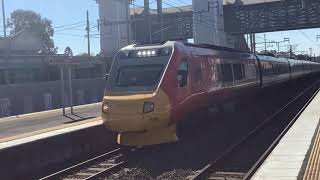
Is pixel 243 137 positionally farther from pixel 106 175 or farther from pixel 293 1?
pixel 293 1

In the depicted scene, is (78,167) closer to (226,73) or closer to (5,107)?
(226,73)

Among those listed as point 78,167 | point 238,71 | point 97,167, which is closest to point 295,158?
point 97,167

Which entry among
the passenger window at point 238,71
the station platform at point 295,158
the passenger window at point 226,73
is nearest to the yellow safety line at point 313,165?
the station platform at point 295,158

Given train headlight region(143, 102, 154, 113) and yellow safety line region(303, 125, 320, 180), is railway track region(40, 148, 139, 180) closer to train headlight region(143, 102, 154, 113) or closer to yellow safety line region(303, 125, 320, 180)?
train headlight region(143, 102, 154, 113)

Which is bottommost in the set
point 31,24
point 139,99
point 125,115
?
point 125,115

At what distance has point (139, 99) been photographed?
43.5 ft

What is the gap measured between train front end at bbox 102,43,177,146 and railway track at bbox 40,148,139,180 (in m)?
0.53

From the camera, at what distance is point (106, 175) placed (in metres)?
11.8

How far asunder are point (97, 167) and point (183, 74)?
350cm

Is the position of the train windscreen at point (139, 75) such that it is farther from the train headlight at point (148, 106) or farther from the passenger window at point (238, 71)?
the passenger window at point (238, 71)

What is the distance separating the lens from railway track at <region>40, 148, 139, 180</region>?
11.7 m

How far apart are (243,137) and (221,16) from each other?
194ft

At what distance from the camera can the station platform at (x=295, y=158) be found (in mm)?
9031

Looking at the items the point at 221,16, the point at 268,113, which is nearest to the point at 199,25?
the point at 221,16
